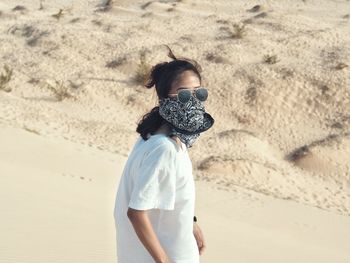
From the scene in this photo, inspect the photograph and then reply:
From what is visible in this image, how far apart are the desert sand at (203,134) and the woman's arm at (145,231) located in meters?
2.81

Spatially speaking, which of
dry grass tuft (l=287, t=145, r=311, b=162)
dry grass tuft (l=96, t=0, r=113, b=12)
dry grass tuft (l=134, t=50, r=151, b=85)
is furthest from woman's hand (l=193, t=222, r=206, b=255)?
dry grass tuft (l=96, t=0, r=113, b=12)

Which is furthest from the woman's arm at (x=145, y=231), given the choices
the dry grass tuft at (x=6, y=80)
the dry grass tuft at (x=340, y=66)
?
the dry grass tuft at (x=340, y=66)

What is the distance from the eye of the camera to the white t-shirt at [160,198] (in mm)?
→ 1949

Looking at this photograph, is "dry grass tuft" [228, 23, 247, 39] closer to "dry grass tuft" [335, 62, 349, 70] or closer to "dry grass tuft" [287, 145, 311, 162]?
"dry grass tuft" [335, 62, 349, 70]

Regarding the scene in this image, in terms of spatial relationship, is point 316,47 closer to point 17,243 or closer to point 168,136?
point 17,243

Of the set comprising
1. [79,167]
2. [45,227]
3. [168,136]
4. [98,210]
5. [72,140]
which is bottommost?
[72,140]

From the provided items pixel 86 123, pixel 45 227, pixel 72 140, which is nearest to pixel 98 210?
pixel 45 227

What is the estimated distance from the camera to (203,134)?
37.8 feet

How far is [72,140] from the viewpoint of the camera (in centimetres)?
1012

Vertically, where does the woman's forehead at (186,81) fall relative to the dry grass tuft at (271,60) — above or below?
above

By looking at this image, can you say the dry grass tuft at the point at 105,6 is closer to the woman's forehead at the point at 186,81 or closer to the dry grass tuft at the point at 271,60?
the dry grass tuft at the point at 271,60

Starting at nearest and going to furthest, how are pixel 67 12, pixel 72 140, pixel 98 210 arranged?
pixel 98 210 → pixel 72 140 → pixel 67 12

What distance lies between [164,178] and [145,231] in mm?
184

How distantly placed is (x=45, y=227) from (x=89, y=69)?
30.8 ft
